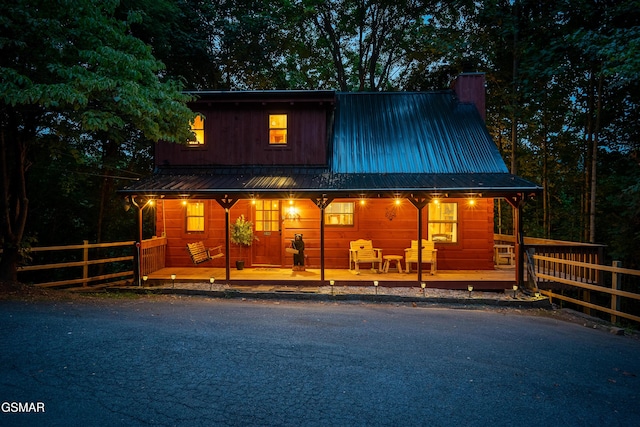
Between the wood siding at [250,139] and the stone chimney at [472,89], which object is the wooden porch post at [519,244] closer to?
the stone chimney at [472,89]

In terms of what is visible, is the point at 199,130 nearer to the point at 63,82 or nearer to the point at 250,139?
the point at 250,139

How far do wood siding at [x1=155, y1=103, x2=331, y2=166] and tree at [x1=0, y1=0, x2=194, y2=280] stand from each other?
3434mm

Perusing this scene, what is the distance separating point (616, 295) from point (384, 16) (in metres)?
21.4

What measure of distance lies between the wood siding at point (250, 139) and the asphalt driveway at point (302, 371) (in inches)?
292

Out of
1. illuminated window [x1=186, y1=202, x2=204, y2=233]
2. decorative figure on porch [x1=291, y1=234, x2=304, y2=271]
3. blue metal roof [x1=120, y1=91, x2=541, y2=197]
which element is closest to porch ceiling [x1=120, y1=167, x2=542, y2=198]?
blue metal roof [x1=120, y1=91, x2=541, y2=197]

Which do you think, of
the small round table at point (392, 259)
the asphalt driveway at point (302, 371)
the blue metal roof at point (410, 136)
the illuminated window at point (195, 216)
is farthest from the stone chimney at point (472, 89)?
the illuminated window at point (195, 216)

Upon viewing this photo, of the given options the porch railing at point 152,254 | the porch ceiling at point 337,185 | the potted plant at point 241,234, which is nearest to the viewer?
the porch ceiling at point 337,185

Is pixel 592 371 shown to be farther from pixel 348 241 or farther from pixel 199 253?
pixel 199 253

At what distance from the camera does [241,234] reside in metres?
13.3

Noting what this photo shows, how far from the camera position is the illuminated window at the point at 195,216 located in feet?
45.8

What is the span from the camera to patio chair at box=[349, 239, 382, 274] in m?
12.4

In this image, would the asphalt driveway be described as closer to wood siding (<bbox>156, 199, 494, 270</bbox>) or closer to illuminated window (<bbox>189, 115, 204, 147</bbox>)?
wood siding (<bbox>156, 199, 494, 270</bbox>)

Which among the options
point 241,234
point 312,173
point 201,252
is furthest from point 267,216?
point 201,252

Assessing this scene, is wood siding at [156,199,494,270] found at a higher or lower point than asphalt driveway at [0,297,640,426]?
higher
